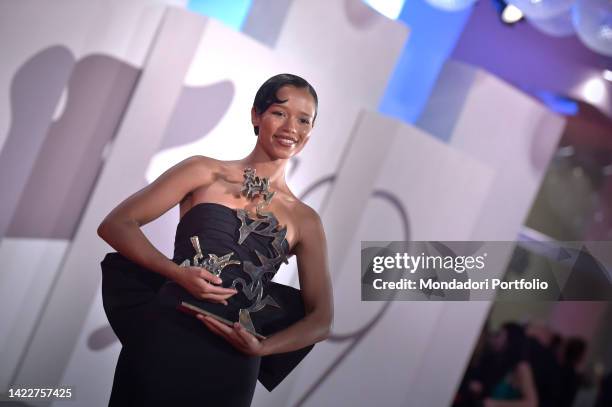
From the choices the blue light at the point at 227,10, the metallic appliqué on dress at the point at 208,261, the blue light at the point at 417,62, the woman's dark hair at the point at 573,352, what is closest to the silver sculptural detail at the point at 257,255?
the metallic appliqué on dress at the point at 208,261

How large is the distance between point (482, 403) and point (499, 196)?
1237 mm

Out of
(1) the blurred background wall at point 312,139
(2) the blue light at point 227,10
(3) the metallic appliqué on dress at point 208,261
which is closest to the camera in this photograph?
(3) the metallic appliqué on dress at point 208,261

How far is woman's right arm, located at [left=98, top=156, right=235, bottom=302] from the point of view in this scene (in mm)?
1646

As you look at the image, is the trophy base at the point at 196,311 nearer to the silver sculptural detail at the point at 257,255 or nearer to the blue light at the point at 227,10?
the silver sculptural detail at the point at 257,255

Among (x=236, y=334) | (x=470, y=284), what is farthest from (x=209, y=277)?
(x=470, y=284)

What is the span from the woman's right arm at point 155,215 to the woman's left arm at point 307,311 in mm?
90

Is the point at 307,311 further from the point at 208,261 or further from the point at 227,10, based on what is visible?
the point at 227,10

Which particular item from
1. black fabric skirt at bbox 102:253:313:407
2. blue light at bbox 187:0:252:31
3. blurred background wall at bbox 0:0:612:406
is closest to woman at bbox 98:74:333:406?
black fabric skirt at bbox 102:253:313:407

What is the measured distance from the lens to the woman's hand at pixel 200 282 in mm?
1635

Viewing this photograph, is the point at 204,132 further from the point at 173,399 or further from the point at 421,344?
the point at 421,344

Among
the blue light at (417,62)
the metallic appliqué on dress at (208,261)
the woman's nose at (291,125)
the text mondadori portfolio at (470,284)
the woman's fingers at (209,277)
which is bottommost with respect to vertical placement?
the woman's fingers at (209,277)

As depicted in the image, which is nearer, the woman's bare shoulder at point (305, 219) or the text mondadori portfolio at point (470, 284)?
the woman's bare shoulder at point (305, 219)

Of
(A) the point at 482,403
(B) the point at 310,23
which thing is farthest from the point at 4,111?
(A) the point at 482,403

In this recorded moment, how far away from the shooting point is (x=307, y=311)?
186 cm
